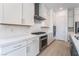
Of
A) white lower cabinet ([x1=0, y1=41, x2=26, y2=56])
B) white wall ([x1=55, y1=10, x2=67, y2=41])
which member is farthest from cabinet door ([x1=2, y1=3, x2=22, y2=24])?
white wall ([x1=55, y1=10, x2=67, y2=41])

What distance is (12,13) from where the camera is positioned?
276cm

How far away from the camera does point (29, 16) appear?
3697mm

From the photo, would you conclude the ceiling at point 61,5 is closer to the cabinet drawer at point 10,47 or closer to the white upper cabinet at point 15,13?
the white upper cabinet at point 15,13

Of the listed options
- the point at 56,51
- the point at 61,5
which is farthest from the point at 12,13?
the point at 61,5

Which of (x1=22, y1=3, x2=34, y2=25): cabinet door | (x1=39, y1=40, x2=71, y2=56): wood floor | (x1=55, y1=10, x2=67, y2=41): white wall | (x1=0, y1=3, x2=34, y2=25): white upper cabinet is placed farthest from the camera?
(x1=55, y1=10, x2=67, y2=41): white wall

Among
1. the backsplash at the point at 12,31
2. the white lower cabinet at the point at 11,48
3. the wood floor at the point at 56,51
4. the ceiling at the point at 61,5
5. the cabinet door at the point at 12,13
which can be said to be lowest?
the wood floor at the point at 56,51

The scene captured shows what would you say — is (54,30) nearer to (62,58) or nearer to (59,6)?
(59,6)

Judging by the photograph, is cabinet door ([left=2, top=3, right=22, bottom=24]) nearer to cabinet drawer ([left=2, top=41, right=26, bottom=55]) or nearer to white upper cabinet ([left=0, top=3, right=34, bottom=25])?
white upper cabinet ([left=0, top=3, right=34, bottom=25])

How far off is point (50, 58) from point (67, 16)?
630 cm

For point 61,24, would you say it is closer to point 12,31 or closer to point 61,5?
point 61,5

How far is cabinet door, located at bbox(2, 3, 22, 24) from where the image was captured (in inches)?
96.2

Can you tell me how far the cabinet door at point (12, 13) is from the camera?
2.44 m

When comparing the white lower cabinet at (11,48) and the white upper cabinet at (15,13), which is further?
the white upper cabinet at (15,13)

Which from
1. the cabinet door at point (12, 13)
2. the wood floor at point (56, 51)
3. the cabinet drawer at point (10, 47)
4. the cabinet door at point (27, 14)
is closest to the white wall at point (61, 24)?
the wood floor at point (56, 51)
